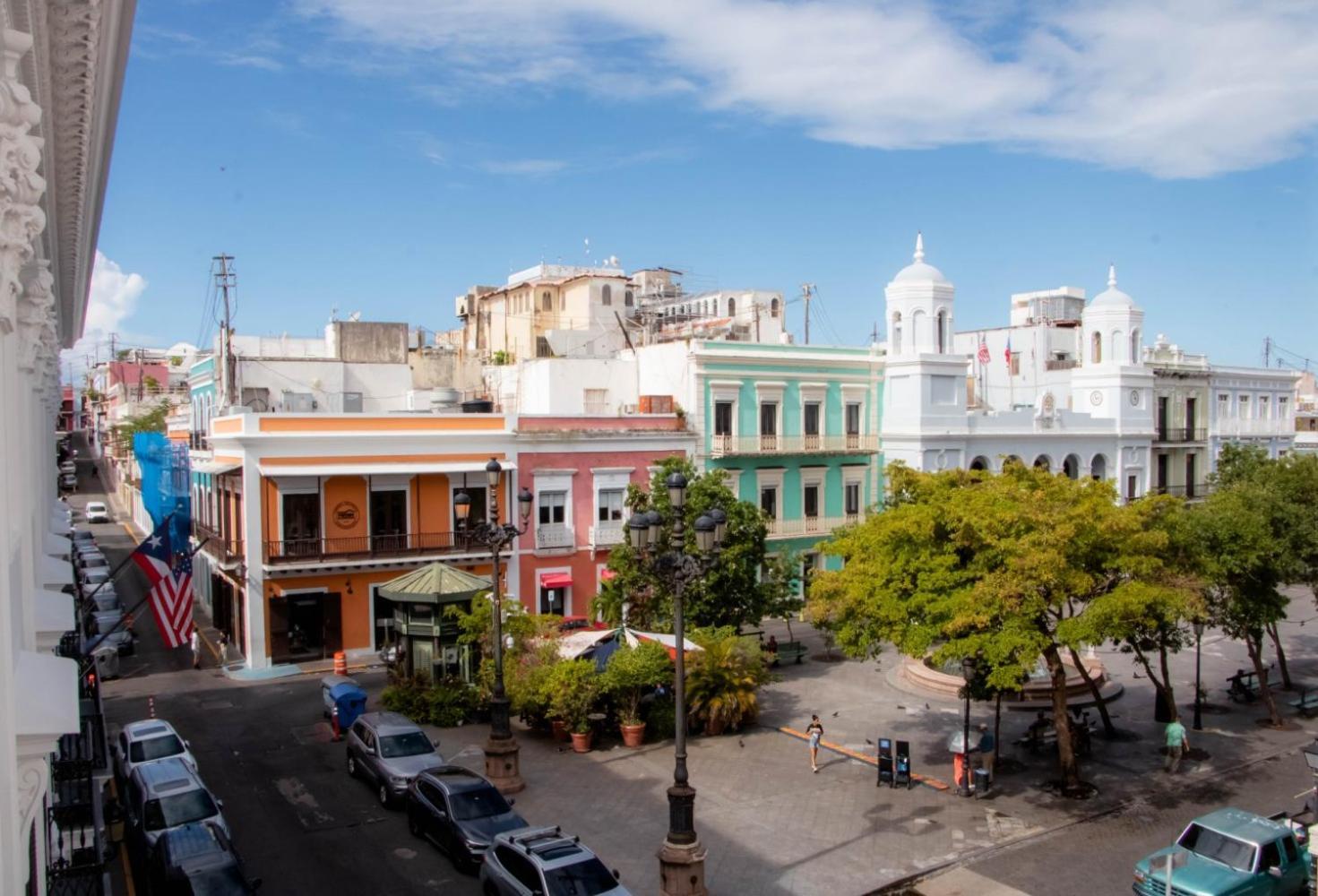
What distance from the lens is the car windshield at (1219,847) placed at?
45.8ft

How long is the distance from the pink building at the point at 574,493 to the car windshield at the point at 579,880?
18612 millimetres

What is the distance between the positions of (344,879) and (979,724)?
544 inches

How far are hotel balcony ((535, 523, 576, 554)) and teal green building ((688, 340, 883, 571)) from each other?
215 inches

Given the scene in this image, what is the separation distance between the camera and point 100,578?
34312 millimetres

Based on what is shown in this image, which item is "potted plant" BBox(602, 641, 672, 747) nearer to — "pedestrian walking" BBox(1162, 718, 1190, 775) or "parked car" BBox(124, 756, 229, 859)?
"parked car" BBox(124, 756, 229, 859)

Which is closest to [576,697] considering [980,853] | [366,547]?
[980,853]

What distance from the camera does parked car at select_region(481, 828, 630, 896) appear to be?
12742 mm

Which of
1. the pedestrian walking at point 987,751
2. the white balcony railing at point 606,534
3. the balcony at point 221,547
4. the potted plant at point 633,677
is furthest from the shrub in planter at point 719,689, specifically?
the balcony at point 221,547

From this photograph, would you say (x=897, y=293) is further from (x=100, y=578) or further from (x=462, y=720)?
(x=100, y=578)

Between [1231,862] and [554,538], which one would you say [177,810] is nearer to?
[1231,862]

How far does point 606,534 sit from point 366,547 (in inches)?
293

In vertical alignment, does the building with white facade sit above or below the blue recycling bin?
above

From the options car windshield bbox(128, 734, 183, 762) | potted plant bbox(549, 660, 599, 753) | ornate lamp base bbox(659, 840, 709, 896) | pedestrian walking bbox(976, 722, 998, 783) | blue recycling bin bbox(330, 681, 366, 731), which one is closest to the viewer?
ornate lamp base bbox(659, 840, 709, 896)

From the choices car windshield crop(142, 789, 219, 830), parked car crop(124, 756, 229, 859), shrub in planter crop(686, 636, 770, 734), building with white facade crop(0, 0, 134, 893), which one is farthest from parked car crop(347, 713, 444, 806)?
shrub in planter crop(686, 636, 770, 734)
